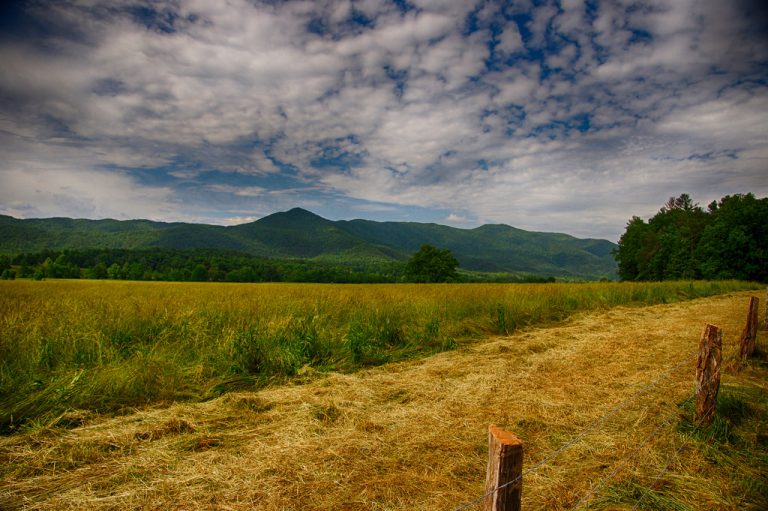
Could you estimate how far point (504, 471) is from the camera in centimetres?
140

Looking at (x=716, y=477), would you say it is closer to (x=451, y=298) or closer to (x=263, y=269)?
(x=451, y=298)

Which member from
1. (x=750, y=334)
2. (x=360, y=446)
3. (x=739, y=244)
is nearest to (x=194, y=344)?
(x=360, y=446)

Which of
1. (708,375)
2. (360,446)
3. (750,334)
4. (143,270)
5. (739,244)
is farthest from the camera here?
(143,270)

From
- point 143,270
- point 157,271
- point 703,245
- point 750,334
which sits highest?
point 703,245

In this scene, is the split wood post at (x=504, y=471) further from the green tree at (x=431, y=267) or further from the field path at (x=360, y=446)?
the green tree at (x=431, y=267)

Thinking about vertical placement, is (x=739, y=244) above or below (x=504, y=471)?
above

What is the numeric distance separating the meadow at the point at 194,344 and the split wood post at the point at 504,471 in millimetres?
4589

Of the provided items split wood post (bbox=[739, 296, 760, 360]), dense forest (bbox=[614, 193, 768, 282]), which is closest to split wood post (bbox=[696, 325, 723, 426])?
split wood post (bbox=[739, 296, 760, 360])

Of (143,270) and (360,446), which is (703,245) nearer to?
(360,446)

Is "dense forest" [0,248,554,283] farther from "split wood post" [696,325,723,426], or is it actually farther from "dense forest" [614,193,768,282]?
"split wood post" [696,325,723,426]

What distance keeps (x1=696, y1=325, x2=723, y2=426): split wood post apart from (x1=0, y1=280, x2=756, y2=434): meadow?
175 inches

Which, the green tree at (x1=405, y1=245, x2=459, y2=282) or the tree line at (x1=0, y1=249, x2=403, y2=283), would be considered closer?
the tree line at (x1=0, y1=249, x2=403, y2=283)

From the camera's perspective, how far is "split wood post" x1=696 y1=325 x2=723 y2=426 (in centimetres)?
370

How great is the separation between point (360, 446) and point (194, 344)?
14.3ft
